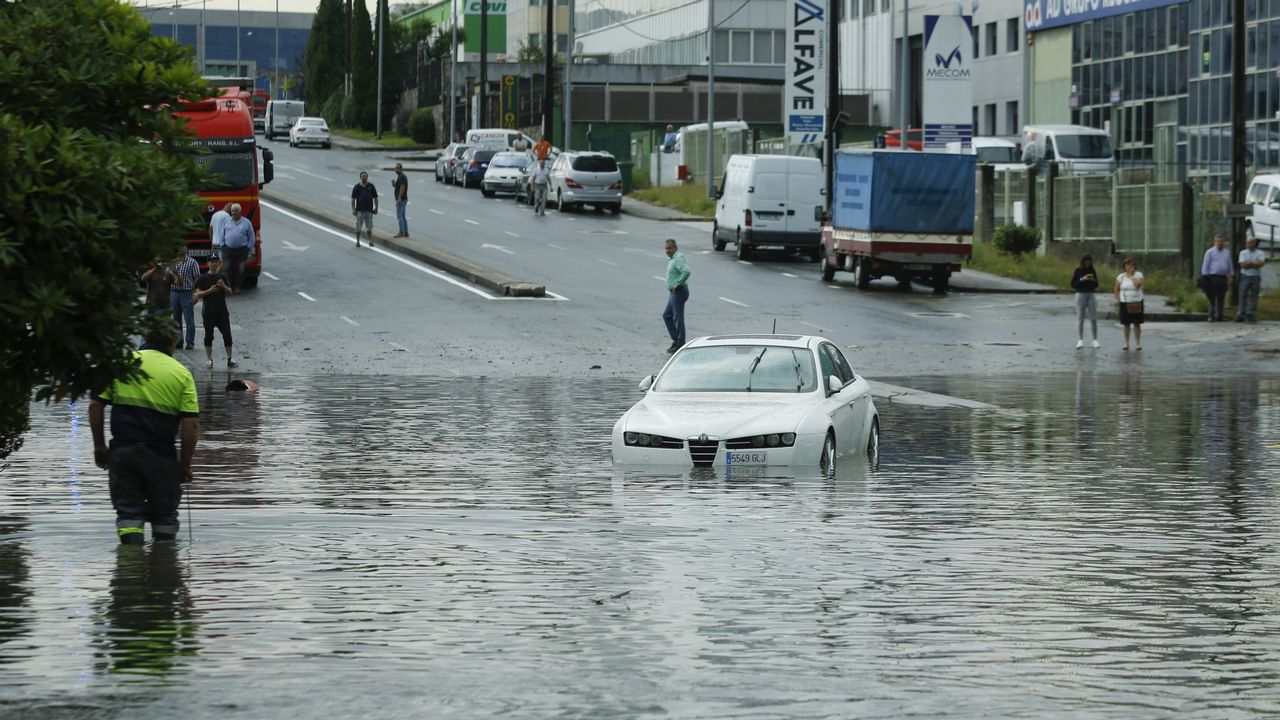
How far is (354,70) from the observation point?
4318 inches

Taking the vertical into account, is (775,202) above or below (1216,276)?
above

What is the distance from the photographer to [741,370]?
698 inches

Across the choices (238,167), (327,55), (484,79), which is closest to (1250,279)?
(238,167)

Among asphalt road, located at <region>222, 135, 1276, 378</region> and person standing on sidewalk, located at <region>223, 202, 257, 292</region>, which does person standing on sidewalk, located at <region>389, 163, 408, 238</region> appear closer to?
asphalt road, located at <region>222, 135, 1276, 378</region>

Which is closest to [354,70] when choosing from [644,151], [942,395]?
[644,151]

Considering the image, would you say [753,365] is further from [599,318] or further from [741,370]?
[599,318]

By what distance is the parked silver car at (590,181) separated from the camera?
60.4 meters

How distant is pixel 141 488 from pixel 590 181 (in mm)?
49047

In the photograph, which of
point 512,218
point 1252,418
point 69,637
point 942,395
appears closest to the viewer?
point 69,637

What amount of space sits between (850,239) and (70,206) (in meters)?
33.8

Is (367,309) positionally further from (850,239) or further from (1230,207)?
(1230,207)

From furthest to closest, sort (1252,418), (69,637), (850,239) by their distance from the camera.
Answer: (850,239), (1252,418), (69,637)

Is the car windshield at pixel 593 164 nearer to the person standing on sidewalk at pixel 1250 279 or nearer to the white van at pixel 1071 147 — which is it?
the white van at pixel 1071 147

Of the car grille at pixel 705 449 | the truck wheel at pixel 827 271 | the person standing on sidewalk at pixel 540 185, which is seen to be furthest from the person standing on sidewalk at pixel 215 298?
the person standing on sidewalk at pixel 540 185
